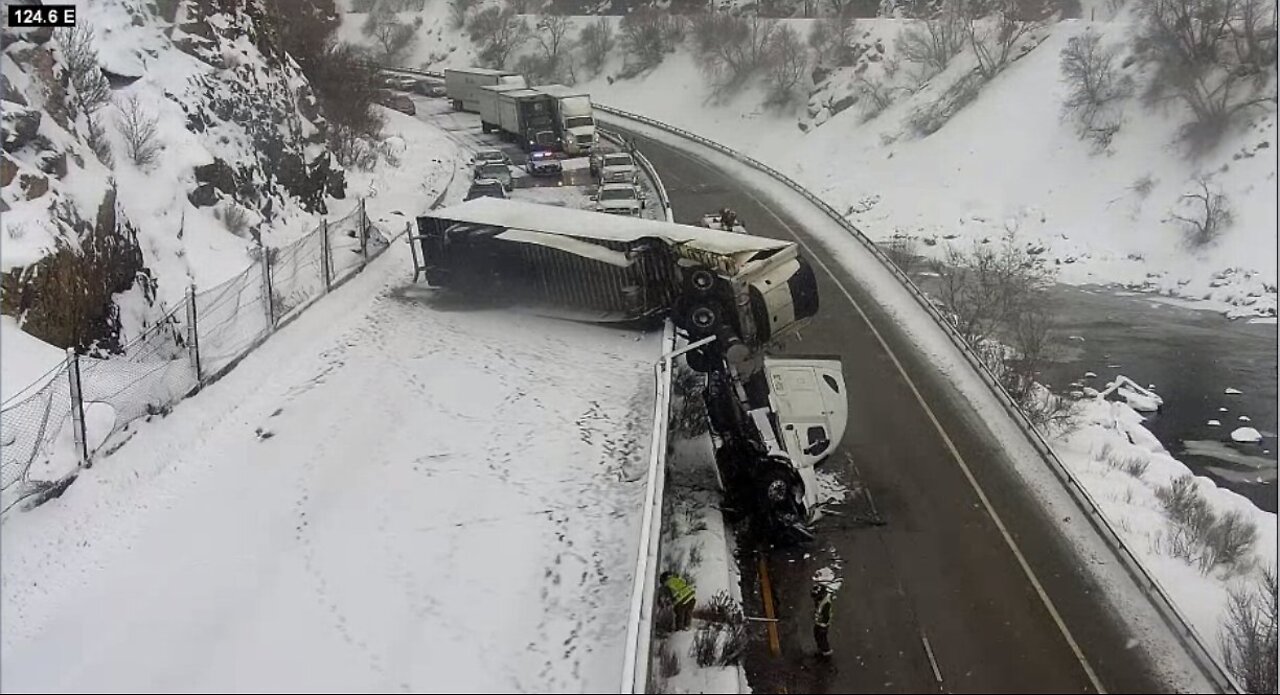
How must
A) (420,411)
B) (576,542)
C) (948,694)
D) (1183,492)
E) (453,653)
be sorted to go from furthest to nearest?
(1183,492), (420,411), (576,542), (948,694), (453,653)

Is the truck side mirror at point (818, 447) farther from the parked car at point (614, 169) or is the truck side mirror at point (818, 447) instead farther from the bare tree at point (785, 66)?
the bare tree at point (785, 66)

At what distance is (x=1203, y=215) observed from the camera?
4131 cm

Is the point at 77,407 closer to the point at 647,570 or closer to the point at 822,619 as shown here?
the point at 647,570

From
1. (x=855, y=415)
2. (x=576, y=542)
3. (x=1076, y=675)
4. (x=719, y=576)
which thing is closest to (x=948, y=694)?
(x=1076, y=675)

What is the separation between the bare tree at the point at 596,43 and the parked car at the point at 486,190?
43737mm

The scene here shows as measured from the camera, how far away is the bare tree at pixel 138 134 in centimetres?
2395

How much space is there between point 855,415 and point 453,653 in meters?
12.9

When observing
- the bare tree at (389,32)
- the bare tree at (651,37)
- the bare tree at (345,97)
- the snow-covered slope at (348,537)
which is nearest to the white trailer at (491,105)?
the bare tree at (345,97)

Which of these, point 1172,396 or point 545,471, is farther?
point 1172,396

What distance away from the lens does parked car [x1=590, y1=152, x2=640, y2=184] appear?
1592 inches

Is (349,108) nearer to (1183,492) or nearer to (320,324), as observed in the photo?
(320,324)

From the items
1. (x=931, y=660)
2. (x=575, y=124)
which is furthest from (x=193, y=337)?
(x=575, y=124)

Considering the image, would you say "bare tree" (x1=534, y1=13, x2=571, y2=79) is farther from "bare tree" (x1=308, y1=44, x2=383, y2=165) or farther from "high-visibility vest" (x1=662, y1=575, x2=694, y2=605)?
"high-visibility vest" (x1=662, y1=575, x2=694, y2=605)

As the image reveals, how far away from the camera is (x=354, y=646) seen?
13.5 metres
